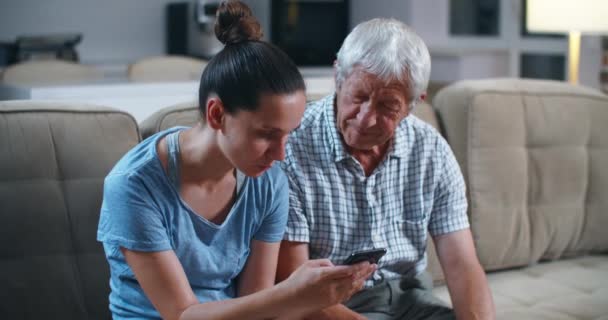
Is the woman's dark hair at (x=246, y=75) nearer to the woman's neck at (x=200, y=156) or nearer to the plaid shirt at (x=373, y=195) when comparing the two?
the woman's neck at (x=200, y=156)

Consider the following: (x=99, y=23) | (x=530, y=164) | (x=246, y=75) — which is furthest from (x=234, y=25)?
(x=99, y=23)

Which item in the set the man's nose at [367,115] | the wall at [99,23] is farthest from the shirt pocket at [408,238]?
the wall at [99,23]

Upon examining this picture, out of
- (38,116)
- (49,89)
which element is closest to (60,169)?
(38,116)

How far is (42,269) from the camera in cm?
164

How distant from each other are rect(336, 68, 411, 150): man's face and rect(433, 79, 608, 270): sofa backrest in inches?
23.5

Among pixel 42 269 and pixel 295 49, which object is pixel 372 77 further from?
pixel 295 49

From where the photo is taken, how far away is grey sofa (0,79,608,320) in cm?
163

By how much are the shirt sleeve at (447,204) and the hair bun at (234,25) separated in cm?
56

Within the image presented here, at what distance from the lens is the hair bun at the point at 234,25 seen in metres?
1.38

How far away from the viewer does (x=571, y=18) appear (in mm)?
3135

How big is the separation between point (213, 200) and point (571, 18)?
2192 millimetres

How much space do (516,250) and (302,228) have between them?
848 mm

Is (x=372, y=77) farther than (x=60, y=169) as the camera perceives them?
No

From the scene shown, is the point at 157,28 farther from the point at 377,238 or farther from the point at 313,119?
the point at 377,238
